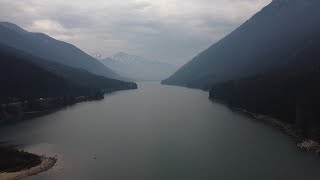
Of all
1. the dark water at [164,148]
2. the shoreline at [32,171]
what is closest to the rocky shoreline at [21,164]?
the shoreline at [32,171]

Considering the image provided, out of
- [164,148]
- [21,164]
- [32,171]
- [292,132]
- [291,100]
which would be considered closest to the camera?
[32,171]

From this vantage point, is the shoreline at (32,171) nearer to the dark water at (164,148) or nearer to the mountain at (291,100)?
the dark water at (164,148)

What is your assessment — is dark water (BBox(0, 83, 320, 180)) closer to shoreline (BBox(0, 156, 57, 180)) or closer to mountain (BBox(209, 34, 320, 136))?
shoreline (BBox(0, 156, 57, 180))

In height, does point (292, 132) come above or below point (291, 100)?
below

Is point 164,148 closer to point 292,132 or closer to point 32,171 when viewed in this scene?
point 32,171

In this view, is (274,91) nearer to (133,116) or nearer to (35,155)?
(133,116)

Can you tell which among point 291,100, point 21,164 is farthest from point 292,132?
point 21,164
